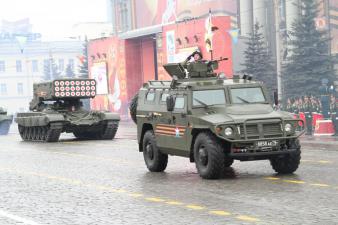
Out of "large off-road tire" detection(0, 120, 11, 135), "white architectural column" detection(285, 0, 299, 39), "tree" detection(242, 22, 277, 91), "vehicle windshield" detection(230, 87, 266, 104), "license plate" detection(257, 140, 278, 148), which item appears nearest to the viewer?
"license plate" detection(257, 140, 278, 148)

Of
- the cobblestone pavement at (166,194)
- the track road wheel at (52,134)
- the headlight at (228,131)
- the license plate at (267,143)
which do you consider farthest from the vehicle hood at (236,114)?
the track road wheel at (52,134)

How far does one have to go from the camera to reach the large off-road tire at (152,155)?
17.0 metres

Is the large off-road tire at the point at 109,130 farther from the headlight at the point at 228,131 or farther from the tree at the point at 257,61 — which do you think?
the tree at the point at 257,61

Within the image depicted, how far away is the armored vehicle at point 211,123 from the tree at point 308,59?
33.7 m

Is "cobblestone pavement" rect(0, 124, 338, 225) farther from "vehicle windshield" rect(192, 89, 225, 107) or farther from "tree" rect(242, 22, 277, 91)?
"tree" rect(242, 22, 277, 91)

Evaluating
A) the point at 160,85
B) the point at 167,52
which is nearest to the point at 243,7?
the point at 167,52

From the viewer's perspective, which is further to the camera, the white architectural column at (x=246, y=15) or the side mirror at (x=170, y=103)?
the white architectural column at (x=246, y=15)

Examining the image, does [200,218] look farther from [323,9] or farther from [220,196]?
[323,9]

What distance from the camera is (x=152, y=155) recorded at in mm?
17328

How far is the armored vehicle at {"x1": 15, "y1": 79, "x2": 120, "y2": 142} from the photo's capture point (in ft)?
103

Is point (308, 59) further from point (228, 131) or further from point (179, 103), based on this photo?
point (228, 131)

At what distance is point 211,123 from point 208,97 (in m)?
1.24

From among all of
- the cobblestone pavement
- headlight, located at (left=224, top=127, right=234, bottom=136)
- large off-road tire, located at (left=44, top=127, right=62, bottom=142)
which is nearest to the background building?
large off-road tire, located at (left=44, top=127, right=62, bottom=142)

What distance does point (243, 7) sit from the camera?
77.6m
